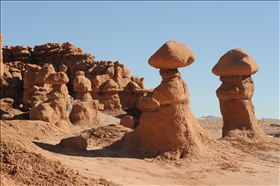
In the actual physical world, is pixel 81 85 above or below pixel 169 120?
above

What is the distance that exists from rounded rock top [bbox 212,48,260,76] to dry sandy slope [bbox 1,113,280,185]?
2.77 m

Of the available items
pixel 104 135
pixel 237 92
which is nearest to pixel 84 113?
pixel 104 135

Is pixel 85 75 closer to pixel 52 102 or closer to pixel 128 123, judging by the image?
pixel 52 102

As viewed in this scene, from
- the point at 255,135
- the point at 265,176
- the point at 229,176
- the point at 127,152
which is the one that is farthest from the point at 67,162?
the point at 255,135

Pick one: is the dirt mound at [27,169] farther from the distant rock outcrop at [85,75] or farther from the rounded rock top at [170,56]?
the distant rock outcrop at [85,75]

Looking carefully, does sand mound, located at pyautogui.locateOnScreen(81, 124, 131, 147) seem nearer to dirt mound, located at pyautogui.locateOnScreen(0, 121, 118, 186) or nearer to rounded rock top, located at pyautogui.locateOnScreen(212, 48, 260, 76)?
rounded rock top, located at pyautogui.locateOnScreen(212, 48, 260, 76)

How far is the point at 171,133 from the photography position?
1118 centimetres

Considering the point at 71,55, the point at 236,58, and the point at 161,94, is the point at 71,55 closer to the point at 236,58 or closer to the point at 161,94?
the point at 236,58

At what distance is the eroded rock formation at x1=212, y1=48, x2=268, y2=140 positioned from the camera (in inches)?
576

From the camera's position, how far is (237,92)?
1463cm

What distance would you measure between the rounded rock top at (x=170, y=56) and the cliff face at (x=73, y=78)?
11111mm

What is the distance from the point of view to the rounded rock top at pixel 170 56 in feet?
37.0

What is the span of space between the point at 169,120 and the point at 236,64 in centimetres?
450

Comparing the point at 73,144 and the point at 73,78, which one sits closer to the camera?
the point at 73,144
